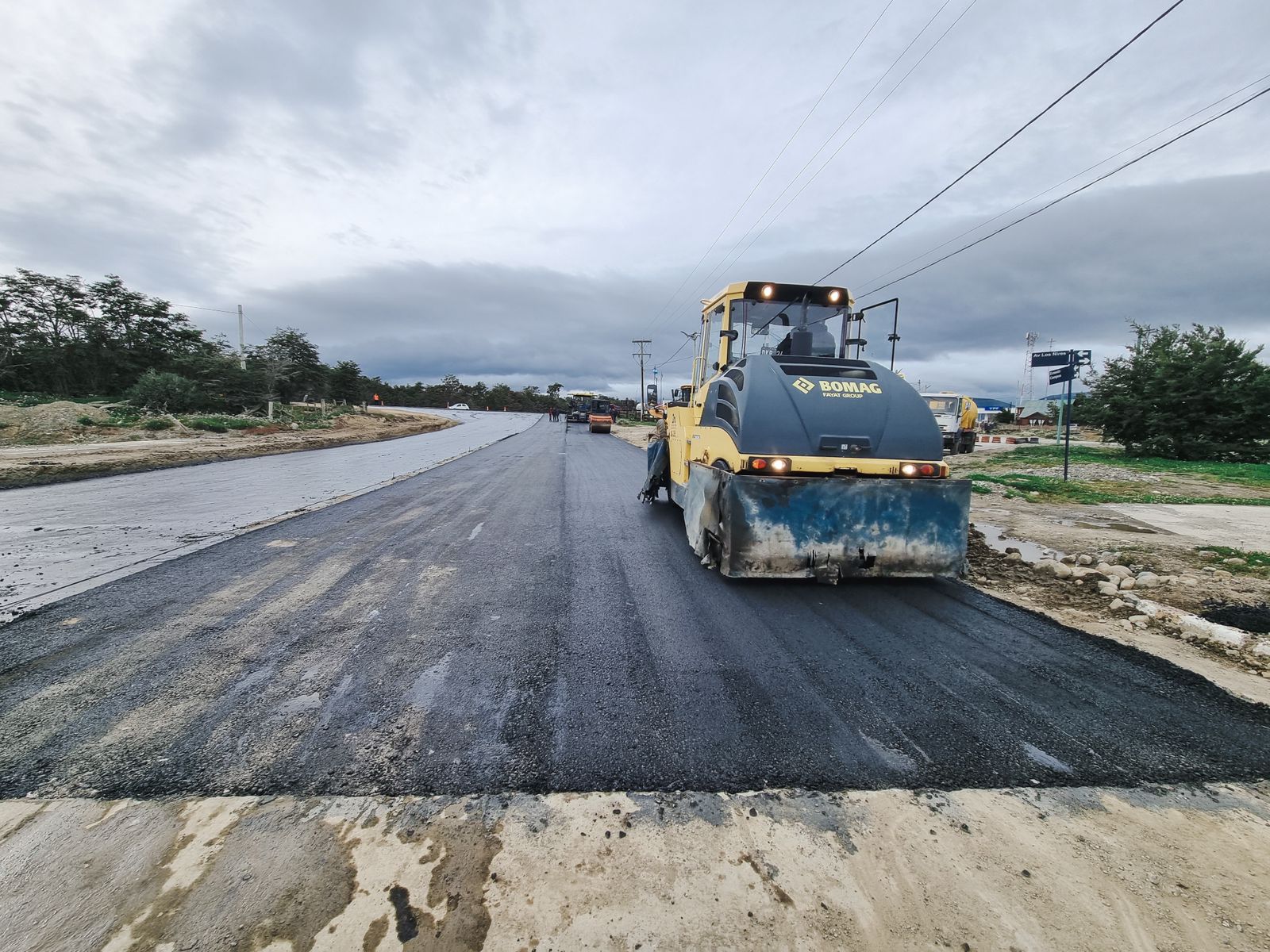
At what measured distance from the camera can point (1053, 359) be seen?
468 inches

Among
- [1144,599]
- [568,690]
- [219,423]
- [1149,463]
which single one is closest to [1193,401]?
[1149,463]

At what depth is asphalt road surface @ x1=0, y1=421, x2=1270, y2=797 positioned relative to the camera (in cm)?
239

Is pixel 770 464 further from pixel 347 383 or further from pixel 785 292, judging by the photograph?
pixel 347 383

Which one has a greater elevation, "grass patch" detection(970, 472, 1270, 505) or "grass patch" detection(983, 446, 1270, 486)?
"grass patch" detection(983, 446, 1270, 486)

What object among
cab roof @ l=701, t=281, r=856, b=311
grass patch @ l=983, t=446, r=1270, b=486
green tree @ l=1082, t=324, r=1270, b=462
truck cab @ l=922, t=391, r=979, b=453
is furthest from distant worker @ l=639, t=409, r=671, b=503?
green tree @ l=1082, t=324, r=1270, b=462

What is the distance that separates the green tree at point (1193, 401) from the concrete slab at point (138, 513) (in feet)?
73.5

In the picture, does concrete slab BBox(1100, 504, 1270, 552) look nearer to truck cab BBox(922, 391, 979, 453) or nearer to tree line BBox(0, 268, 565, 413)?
truck cab BBox(922, 391, 979, 453)

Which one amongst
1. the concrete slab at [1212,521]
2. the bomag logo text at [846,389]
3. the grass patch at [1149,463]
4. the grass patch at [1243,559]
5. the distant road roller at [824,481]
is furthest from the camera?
the grass patch at [1149,463]

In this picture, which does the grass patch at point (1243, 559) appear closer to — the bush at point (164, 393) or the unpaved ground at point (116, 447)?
the unpaved ground at point (116, 447)

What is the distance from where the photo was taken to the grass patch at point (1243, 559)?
5.32 meters

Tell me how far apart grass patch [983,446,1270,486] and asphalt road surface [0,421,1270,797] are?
13.5 metres

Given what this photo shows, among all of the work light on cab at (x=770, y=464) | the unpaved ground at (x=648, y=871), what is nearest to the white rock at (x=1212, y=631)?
the unpaved ground at (x=648, y=871)

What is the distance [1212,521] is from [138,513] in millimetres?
15468

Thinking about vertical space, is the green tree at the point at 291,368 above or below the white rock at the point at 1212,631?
above
